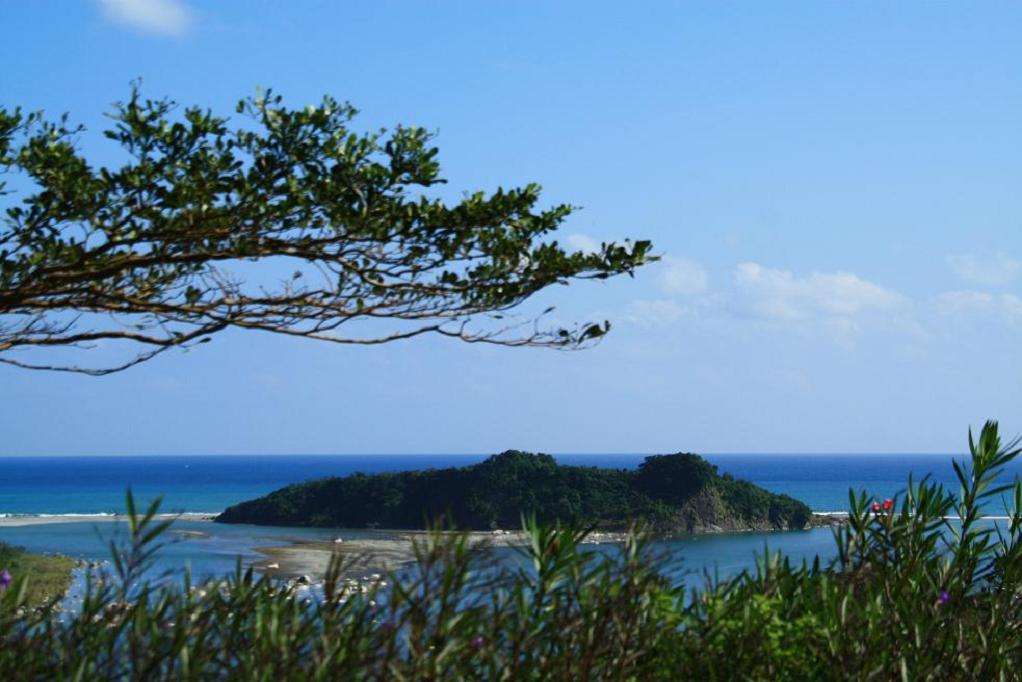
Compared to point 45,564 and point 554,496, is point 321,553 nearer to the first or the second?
→ point 45,564

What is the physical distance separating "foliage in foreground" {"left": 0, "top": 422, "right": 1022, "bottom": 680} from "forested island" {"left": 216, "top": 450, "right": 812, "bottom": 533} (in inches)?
1729

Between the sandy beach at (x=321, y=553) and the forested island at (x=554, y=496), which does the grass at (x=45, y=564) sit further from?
the forested island at (x=554, y=496)

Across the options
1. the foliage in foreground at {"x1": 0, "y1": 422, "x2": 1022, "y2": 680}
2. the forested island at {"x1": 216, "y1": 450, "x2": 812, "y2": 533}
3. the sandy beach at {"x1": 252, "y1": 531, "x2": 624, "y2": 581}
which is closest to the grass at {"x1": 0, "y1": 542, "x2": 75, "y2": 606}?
the sandy beach at {"x1": 252, "y1": 531, "x2": 624, "y2": 581}

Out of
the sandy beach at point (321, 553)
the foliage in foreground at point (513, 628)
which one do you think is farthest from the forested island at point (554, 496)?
the foliage in foreground at point (513, 628)

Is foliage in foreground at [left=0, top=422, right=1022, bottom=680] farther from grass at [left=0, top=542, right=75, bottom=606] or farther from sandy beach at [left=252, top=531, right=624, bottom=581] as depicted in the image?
→ sandy beach at [left=252, top=531, right=624, bottom=581]

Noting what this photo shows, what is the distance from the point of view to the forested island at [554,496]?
50.8 m

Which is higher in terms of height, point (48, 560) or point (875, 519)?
point (875, 519)

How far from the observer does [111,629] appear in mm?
3199

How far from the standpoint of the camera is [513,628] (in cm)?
354

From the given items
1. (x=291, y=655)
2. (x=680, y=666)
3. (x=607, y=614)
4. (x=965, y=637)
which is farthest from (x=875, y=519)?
(x=291, y=655)

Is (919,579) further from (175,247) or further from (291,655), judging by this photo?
(175,247)

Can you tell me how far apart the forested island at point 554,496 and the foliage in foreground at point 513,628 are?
4393 centimetres

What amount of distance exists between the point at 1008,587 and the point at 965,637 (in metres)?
0.78

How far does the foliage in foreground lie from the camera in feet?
10.3
